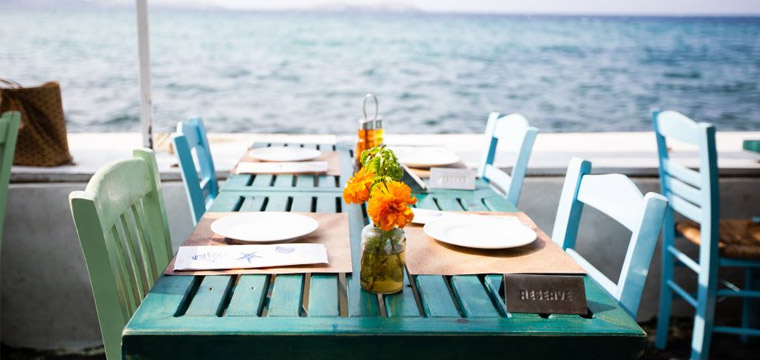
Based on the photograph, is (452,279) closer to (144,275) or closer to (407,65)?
(144,275)

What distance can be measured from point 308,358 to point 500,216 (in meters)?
0.73

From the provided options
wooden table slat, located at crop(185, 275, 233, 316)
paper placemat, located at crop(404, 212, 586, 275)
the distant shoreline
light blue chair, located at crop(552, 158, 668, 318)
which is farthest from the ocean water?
wooden table slat, located at crop(185, 275, 233, 316)

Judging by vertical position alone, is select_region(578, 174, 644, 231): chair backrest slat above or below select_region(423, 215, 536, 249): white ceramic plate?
above

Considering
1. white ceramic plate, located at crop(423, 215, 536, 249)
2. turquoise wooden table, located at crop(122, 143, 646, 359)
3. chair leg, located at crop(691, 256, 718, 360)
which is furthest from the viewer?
chair leg, located at crop(691, 256, 718, 360)

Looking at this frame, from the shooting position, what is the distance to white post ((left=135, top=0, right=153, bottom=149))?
2.61m

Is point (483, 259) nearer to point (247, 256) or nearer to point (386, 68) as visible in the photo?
point (247, 256)

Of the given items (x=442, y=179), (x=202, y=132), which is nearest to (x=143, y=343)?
(x=442, y=179)

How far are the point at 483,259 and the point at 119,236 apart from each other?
0.64 m

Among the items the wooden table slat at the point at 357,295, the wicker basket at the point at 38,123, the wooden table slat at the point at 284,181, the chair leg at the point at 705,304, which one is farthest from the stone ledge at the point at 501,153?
the wooden table slat at the point at 357,295

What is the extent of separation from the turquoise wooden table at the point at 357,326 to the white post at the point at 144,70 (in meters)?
1.77

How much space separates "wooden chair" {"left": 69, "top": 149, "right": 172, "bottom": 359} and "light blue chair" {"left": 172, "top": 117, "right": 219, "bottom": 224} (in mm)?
476

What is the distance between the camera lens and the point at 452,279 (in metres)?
1.12

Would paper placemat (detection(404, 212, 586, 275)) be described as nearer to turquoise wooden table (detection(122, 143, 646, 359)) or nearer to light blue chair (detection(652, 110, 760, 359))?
turquoise wooden table (detection(122, 143, 646, 359))

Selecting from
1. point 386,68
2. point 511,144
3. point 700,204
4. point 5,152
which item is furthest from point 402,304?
point 386,68
